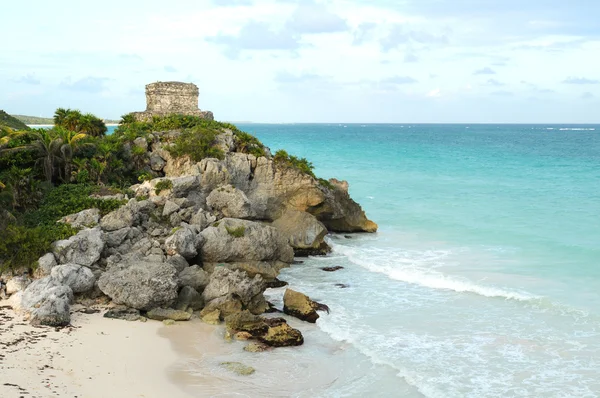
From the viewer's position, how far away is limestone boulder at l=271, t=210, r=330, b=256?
71.5 feet

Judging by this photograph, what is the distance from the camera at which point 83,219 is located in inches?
706

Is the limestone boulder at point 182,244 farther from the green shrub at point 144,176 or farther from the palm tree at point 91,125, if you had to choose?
the palm tree at point 91,125

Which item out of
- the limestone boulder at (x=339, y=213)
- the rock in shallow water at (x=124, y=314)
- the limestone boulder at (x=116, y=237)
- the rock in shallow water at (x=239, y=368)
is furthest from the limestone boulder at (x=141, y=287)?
the limestone boulder at (x=339, y=213)

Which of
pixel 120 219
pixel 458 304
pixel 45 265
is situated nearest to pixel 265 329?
pixel 458 304

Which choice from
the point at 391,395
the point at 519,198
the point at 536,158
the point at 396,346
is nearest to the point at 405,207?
the point at 519,198

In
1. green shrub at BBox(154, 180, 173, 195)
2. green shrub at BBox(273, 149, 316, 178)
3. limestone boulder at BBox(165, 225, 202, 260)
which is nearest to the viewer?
limestone boulder at BBox(165, 225, 202, 260)

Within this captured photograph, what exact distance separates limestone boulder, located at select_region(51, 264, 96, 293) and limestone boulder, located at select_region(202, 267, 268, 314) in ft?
9.80

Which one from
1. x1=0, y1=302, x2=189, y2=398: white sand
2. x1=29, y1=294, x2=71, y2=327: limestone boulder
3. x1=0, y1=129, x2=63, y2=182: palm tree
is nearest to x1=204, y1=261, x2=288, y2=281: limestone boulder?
x1=0, y1=302, x2=189, y2=398: white sand

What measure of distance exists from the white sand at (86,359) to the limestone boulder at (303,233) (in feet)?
27.8

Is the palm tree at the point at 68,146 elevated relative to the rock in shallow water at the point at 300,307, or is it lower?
elevated

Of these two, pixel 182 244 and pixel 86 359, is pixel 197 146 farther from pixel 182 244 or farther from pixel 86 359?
pixel 86 359

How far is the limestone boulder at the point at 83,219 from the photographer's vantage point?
1769 cm

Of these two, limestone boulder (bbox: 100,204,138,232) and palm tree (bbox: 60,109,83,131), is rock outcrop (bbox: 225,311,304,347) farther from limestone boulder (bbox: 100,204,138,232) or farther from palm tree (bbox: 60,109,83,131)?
palm tree (bbox: 60,109,83,131)

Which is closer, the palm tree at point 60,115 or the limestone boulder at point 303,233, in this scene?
the limestone boulder at point 303,233
